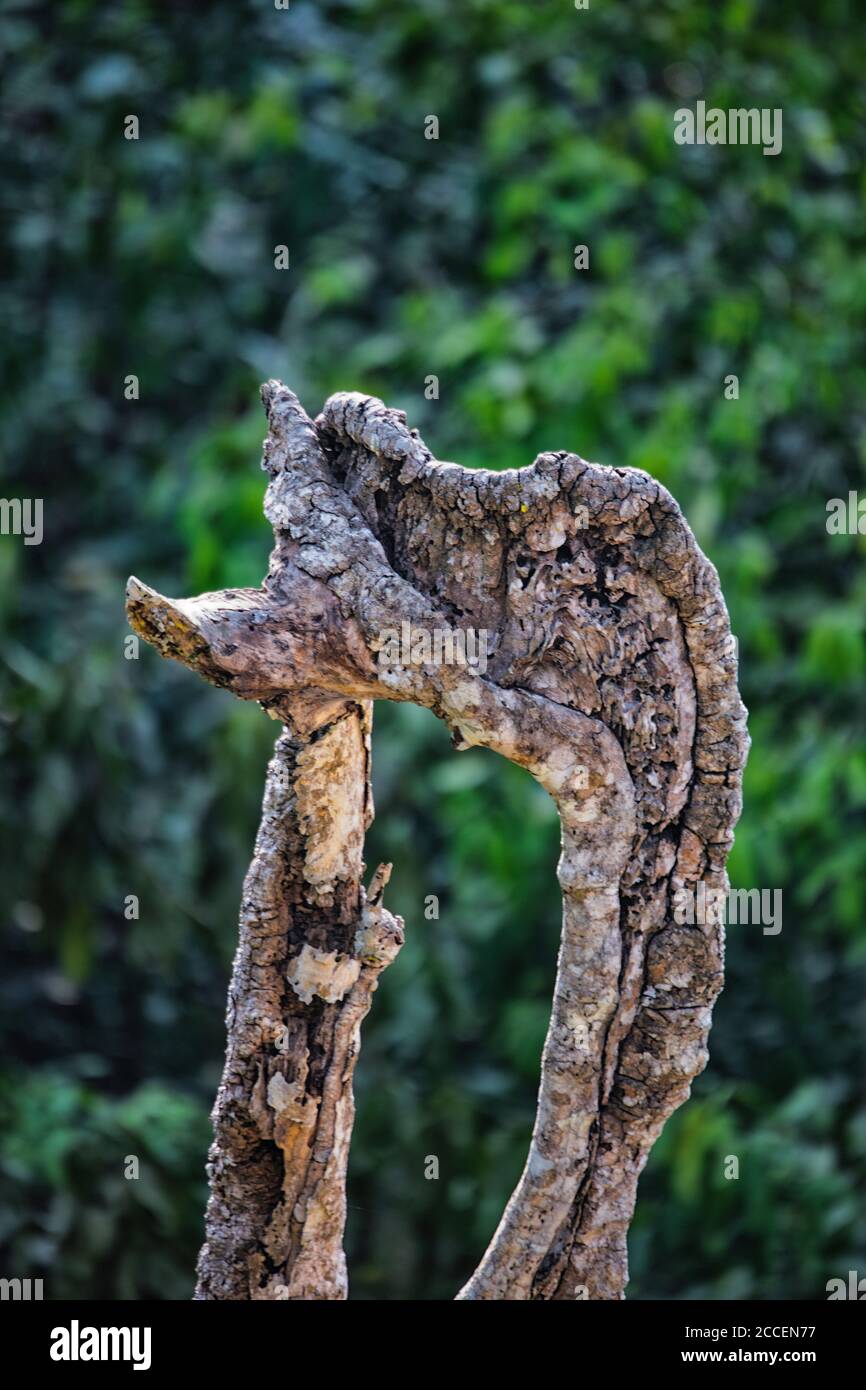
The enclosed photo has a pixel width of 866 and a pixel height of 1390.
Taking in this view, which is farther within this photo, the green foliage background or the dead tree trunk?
the green foliage background

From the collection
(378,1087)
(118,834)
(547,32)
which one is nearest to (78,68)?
(547,32)

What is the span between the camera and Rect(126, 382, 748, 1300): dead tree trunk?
3.97ft

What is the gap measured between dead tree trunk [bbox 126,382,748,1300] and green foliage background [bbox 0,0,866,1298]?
1278 mm

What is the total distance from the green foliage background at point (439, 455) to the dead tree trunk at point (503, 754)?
1278 millimetres

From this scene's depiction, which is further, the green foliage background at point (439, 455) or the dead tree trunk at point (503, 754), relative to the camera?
the green foliage background at point (439, 455)

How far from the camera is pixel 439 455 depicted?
291cm

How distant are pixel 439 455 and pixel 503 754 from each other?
174cm

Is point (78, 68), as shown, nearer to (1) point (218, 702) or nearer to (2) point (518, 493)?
(1) point (218, 702)

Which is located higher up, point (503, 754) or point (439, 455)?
point (439, 455)

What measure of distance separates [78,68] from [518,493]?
252cm

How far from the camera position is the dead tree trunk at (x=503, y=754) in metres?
1.21

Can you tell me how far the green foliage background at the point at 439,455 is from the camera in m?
2.65

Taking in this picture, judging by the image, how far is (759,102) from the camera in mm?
3068

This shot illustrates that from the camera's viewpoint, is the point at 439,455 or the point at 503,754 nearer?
the point at 503,754
